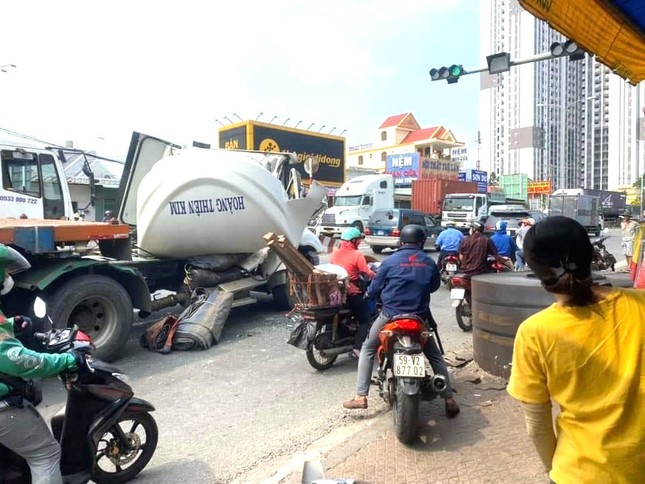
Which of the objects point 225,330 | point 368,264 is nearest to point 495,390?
point 368,264

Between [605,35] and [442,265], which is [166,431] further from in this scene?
[442,265]

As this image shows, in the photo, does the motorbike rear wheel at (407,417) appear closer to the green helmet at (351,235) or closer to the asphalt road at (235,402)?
the asphalt road at (235,402)

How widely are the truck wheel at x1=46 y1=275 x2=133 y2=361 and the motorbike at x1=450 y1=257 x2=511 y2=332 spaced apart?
4.29 m

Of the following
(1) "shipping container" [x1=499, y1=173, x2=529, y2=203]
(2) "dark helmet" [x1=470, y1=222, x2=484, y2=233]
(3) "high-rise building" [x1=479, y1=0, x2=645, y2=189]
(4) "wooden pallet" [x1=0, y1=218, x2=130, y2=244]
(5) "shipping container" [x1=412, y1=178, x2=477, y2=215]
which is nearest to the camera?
(4) "wooden pallet" [x1=0, y1=218, x2=130, y2=244]

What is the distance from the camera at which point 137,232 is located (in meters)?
8.12

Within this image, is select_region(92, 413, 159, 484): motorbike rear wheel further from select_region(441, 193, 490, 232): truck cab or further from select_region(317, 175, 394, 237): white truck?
select_region(441, 193, 490, 232): truck cab

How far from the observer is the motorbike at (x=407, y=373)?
12.0 feet

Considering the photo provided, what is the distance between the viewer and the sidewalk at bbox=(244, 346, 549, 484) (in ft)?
10.8

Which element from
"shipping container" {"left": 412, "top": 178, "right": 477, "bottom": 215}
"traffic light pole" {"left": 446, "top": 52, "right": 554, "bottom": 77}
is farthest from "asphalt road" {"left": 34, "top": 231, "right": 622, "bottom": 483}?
"shipping container" {"left": 412, "top": 178, "right": 477, "bottom": 215}

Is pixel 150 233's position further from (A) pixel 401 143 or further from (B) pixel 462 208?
(A) pixel 401 143

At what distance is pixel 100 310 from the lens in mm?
6109

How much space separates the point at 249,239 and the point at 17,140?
462 centimetres

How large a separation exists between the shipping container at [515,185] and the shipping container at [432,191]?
38357mm

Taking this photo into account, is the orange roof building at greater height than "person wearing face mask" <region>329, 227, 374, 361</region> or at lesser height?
greater
